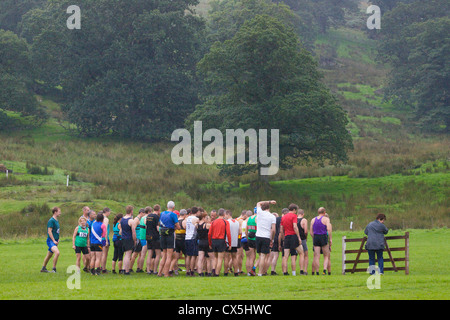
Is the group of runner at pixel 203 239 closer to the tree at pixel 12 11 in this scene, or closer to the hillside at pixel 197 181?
the hillside at pixel 197 181

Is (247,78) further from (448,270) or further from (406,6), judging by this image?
(406,6)

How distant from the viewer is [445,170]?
52.6 metres

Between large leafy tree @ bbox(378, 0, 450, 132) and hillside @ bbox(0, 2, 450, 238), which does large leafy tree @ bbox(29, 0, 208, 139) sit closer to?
hillside @ bbox(0, 2, 450, 238)

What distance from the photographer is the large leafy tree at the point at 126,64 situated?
70.6m

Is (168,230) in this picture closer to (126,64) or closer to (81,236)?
(81,236)

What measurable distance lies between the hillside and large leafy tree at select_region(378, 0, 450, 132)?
20.2ft

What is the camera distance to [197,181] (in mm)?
54062

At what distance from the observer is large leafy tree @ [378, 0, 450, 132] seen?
82.4 m

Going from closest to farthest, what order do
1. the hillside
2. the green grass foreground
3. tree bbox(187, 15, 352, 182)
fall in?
1. the green grass foreground
2. the hillside
3. tree bbox(187, 15, 352, 182)

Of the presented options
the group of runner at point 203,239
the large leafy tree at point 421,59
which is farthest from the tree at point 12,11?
the group of runner at point 203,239

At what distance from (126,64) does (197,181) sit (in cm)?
2389

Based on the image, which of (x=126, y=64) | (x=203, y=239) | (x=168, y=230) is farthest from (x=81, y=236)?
(x=126, y=64)

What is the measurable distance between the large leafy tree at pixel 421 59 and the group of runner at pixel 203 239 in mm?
64422

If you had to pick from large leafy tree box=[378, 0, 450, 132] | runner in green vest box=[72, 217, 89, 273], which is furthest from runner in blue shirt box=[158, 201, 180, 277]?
large leafy tree box=[378, 0, 450, 132]
